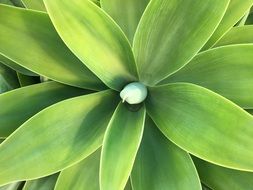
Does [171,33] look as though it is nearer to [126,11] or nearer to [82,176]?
[126,11]

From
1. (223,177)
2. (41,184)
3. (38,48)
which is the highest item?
(38,48)

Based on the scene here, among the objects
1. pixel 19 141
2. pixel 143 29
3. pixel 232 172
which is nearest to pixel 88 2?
pixel 143 29

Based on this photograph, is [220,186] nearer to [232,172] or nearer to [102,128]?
[232,172]

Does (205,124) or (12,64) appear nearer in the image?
(205,124)

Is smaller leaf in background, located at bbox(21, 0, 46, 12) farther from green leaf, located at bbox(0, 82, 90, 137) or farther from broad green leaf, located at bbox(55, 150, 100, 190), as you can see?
broad green leaf, located at bbox(55, 150, 100, 190)

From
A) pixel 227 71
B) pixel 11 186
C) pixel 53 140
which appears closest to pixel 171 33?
pixel 227 71

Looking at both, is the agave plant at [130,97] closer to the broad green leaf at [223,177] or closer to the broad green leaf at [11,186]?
the broad green leaf at [223,177]
